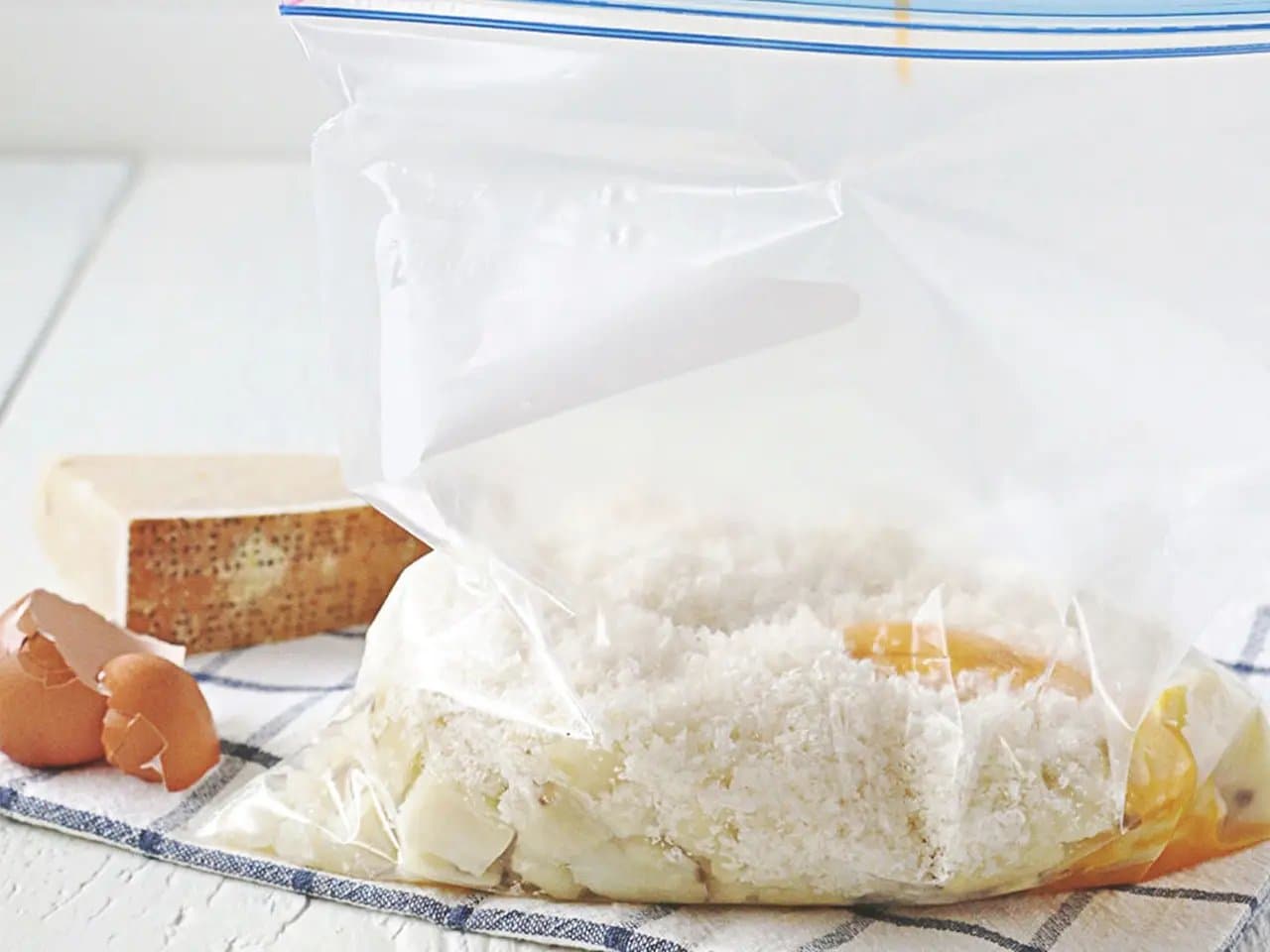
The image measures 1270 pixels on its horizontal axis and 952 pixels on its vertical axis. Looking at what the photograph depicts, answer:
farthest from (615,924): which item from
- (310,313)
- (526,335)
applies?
(310,313)

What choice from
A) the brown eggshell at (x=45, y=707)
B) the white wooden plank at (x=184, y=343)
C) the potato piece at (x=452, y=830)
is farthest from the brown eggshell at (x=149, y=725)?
the white wooden plank at (x=184, y=343)

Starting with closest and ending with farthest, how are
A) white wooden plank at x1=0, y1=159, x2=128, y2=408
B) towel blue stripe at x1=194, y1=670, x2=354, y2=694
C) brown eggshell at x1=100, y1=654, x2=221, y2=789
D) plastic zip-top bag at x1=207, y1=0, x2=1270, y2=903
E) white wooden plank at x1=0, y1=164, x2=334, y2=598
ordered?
plastic zip-top bag at x1=207, y1=0, x2=1270, y2=903 < brown eggshell at x1=100, y1=654, x2=221, y2=789 < towel blue stripe at x1=194, y1=670, x2=354, y2=694 < white wooden plank at x1=0, y1=164, x2=334, y2=598 < white wooden plank at x1=0, y1=159, x2=128, y2=408

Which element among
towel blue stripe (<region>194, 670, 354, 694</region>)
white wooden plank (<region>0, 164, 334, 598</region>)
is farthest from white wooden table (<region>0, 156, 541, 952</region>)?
towel blue stripe (<region>194, 670, 354, 694</region>)

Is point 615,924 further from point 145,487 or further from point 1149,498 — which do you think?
point 145,487

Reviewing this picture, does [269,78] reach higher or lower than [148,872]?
higher

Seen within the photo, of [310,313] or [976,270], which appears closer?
[976,270]

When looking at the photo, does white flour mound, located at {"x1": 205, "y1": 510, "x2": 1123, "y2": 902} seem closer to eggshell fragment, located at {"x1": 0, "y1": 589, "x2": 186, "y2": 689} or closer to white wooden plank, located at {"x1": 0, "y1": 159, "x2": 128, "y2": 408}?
eggshell fragment, located at {"x1": 0, "y1": 589, "x2": 186, "y2": 689}

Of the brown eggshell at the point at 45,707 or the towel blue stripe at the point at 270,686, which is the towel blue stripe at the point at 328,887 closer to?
the brown eggshell at the point at 45,707
